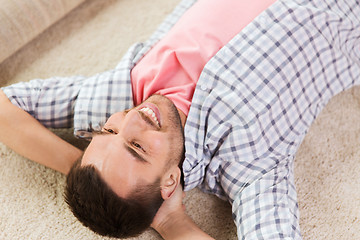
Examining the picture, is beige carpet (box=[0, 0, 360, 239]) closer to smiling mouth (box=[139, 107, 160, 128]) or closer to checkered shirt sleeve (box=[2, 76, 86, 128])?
checkered shirt sleeve (box=[2, 76, 86, 128])

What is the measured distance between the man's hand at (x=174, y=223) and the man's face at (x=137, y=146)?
0.13m

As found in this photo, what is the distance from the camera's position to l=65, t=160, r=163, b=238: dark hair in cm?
77

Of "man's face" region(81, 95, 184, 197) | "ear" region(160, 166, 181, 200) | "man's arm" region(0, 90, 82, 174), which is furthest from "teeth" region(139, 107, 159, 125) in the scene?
"man's arm" region(0, 90, 82, 174)

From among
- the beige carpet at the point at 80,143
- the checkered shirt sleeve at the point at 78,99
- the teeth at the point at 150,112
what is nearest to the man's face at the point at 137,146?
the teeth at the point at 150,112

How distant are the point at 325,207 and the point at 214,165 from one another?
0.35 metres

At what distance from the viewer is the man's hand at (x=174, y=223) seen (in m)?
0.93

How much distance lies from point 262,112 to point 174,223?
353 mm

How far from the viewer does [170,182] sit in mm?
863

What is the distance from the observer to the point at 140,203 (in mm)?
807

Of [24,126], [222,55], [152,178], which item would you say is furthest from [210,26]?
[24,126]

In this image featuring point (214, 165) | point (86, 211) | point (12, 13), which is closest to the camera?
point (86, 211)

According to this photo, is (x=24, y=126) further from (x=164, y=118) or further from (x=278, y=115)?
(x=278, y=115)

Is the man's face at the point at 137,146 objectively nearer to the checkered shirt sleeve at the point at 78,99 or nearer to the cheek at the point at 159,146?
the cheek at the point at 159,146

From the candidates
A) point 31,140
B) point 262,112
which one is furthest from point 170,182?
point 31,140
